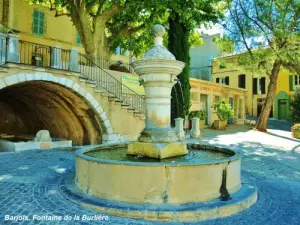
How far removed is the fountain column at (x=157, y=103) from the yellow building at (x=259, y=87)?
1054 inches

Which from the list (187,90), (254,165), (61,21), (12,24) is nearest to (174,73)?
(254,165)

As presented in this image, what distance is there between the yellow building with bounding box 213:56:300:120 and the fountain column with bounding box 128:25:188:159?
26.8 meters

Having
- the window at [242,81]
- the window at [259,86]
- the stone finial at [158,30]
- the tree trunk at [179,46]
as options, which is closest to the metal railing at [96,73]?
the tree trunk at [179,46]

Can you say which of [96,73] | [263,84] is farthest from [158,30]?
[263,84]

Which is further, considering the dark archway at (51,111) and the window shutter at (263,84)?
the window shutter at (263,84)

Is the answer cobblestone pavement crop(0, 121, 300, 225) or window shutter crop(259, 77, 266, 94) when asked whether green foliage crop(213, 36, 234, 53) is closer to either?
window shutter crop(259, 77, 266, 94)

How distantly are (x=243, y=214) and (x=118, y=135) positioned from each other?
9.73m

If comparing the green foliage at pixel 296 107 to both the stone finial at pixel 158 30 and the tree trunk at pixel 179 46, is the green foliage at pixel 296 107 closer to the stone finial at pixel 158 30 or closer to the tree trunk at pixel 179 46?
the tree trunk at pixel 179 46

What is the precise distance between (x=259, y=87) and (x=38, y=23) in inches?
1039

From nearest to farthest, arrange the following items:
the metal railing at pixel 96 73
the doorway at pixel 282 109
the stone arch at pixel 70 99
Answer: the stone arch at pixel 70 99 → the metal railing at pixel 96 73 → the doorway at pixel 282 109

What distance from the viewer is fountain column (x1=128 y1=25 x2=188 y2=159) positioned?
17.6 feet

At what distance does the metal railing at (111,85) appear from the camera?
13328 mm

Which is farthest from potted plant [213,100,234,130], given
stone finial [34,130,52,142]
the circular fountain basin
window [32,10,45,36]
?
the circular fountain basin

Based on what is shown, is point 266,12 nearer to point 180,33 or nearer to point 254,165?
point 180,33
